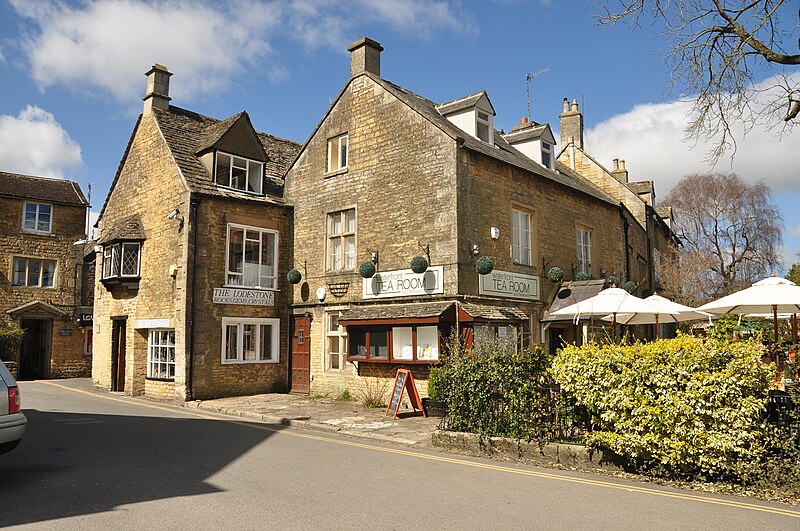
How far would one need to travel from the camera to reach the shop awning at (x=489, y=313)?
48.9 feet

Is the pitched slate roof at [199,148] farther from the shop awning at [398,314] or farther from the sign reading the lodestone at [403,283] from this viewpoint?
the shop awning at [398,314]

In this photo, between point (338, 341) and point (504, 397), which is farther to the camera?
point (338, 341)

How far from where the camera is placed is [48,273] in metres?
29.4

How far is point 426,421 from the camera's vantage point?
13562mm

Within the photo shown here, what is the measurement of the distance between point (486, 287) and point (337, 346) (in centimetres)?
525

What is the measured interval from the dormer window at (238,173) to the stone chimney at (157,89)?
149 inches

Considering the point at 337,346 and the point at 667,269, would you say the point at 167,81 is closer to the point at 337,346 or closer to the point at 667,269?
Result: the point at 337,346

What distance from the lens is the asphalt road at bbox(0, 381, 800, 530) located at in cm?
621

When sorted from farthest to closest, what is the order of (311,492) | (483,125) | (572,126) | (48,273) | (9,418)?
1. (572,126)
2. (48,273)
3. (483,125)
4. (9,418)
5. (311,492)

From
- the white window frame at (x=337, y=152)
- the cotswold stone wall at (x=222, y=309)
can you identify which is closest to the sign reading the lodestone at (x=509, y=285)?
the white window frame at (x=337, y=152)

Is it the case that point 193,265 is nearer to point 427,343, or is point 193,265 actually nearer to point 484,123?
point 427,343

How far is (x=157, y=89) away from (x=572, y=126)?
19145 mm

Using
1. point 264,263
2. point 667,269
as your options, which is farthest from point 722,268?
point 264,263

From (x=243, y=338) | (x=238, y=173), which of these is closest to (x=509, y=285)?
(x=243, y=338)
